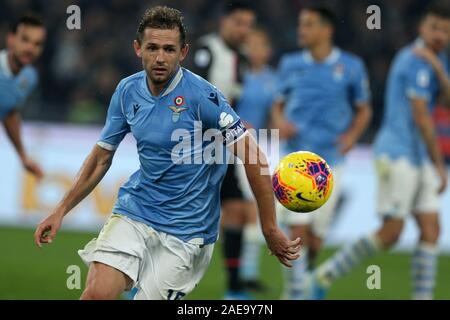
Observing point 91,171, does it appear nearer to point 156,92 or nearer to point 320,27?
point 156,92

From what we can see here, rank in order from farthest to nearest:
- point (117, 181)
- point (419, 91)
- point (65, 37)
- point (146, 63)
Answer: point (65, 37) → point (117, 181) → point (419, 91) → point (146, 63)

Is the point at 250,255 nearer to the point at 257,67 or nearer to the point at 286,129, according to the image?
the point at 286,129

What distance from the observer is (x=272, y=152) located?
12.2 metres

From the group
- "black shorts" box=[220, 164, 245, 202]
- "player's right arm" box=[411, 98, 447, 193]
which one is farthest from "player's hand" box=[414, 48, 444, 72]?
"black shorts" box=[220, 164, 245, 202]

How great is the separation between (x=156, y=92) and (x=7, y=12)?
11798mm

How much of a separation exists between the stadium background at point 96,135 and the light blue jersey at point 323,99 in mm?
1376

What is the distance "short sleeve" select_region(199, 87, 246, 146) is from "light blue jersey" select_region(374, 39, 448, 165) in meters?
3.30

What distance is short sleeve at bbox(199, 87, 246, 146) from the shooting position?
5383mm

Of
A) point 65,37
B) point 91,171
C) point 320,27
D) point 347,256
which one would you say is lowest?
point 347,256

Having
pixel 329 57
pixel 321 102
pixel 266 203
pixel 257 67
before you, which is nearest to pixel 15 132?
pixel 321 102

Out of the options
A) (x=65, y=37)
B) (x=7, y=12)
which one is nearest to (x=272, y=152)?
(x=65, y=37)

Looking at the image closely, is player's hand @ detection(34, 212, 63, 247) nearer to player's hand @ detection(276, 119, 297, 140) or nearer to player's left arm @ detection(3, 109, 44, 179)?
player's left arm @ detection(3, 109, 44, 179)

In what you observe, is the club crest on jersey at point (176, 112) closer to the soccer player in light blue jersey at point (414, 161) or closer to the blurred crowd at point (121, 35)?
the soccer player in light blue jersey at point (414, 161)

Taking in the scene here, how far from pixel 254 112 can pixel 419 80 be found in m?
3.07
